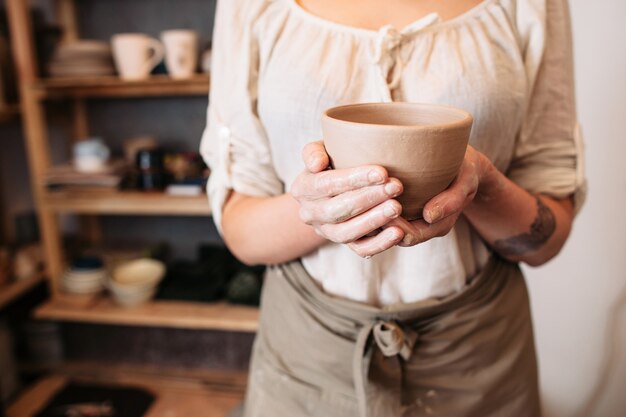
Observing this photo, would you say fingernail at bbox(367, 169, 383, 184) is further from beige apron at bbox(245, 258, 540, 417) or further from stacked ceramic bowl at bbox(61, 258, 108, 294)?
stacked ceramic bowl at bbox(61, 258, 108, 294)

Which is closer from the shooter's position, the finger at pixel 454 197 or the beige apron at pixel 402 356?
the finger at pixel 454 197

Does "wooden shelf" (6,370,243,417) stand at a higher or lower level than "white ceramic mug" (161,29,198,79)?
lower

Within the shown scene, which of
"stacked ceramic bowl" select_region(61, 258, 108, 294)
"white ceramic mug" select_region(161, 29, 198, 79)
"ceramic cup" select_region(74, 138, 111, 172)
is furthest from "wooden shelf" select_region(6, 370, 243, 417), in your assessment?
"white ceramic mug" select_region(161, 29, 198, 79)

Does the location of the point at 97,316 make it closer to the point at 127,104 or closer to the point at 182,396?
the point at 182,396

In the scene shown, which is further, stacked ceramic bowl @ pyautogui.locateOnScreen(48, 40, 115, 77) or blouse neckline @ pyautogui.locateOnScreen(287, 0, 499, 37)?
stacked ceramic bowl @ pyautogui.locateOnScreen(48, 40, 115, 77)

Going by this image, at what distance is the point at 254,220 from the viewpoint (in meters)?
0.71

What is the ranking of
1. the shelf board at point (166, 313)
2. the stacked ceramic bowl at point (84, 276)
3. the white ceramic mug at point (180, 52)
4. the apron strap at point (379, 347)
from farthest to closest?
the stacked ceramic bowl at point (84, 276), the shelf board at point (166, 313), the white ceramic mug at point (180, 52), the apron strap at point (379, 347)

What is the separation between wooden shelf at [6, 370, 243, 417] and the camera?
1702mm

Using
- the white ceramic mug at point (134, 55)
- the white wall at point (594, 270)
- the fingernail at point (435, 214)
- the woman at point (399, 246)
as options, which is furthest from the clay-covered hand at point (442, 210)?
the white ceramic mug at point (134, 55)

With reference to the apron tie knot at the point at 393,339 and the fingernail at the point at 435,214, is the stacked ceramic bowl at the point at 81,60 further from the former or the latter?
the fingernail at the point at 435,214

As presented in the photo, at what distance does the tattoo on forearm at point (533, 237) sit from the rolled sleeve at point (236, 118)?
1.11ft

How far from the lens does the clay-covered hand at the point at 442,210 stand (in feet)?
1.50

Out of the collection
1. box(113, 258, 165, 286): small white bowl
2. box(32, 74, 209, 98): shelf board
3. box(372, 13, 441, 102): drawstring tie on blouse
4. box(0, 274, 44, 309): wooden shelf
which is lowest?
box(0, 274, 44, 309): wooden shelf

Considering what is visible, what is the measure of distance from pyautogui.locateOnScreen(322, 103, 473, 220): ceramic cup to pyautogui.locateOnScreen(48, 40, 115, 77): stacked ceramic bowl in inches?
53.1
